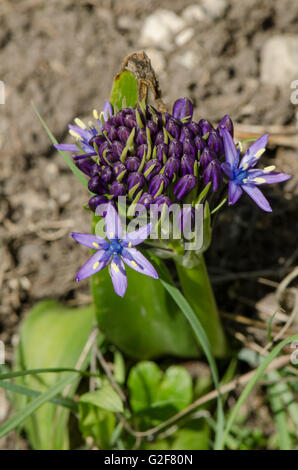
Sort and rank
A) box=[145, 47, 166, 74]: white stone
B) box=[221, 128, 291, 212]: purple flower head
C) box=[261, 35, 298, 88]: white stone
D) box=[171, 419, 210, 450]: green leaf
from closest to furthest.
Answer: box=[221, 128, 291, 212]: purple flower head, box=[171, 419, 210, 450]: green leaf, box=[261, 35, 298, 88]: white stone, box=[145, 47, 166, 74]: white stone

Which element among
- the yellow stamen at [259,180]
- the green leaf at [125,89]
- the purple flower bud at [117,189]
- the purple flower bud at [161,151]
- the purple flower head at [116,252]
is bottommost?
the purple flower head at [116,252]

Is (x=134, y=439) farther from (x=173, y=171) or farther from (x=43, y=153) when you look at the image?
(x=43, y=153)

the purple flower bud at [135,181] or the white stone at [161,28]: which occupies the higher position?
the white stone at [161,28]

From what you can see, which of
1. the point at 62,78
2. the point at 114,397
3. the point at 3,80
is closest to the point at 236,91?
the point at 62,78

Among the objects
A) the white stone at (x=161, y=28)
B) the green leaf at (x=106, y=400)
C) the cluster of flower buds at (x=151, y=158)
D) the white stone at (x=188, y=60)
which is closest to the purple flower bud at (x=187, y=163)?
the cluster of flower buds at (x=151, y=158)

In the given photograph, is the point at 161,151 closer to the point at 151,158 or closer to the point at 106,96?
the point at 151,158

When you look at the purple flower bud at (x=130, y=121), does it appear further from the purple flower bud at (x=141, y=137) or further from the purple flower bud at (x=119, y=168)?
the purple flower bud at (x=119, y=168)

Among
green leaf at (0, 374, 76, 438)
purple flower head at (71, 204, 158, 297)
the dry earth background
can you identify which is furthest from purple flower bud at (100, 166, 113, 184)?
the dry earth background

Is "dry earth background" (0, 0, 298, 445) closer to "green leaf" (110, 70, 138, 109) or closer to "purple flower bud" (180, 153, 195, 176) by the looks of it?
"green leaf" (110, 70, 138, 109)
